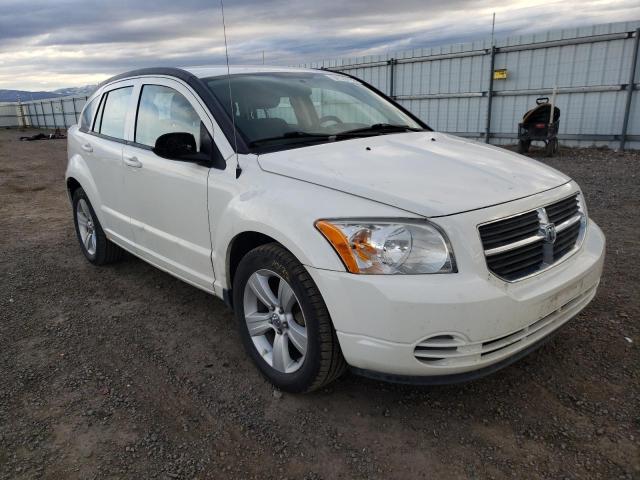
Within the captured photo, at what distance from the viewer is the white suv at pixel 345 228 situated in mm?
2156

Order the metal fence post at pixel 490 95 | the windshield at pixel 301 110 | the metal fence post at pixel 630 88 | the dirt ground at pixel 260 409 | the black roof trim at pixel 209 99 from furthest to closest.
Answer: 1. the metal fence post at pixel 490 95
2. the metal fence post at pixel 630 88
3. the windshield at pixel 301 110
4. the black roof trim at pixel 209 99
5. the dirt ground at pixel 260 409

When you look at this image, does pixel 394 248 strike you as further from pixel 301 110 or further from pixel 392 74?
pixel 392 74

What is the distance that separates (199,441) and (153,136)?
220 cm

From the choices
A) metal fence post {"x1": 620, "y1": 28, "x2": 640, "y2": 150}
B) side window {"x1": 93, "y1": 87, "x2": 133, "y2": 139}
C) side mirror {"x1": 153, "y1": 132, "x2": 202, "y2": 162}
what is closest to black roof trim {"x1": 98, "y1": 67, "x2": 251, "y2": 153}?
side mirror {"x1": 153, "y1": 132, "x2": 202, "y2": 162}

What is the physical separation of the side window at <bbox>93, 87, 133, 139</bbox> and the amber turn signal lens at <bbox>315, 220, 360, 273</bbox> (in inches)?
96.5

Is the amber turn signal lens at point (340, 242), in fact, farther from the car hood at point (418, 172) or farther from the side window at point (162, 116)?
the side window at point (162, 116)

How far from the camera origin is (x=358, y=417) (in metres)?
2.53

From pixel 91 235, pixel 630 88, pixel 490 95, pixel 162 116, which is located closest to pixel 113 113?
pixel 162 116

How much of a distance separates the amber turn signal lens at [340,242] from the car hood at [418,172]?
0.69ft

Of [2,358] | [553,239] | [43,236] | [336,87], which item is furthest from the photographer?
[43,236]

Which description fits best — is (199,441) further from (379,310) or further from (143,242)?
(143,242)

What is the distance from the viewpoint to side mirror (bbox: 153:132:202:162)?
114 inches

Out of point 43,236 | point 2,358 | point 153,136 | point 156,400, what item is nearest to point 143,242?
point 153,136

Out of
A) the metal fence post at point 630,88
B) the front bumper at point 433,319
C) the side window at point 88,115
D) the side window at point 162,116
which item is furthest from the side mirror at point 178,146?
the metal fence post at point 630,88
